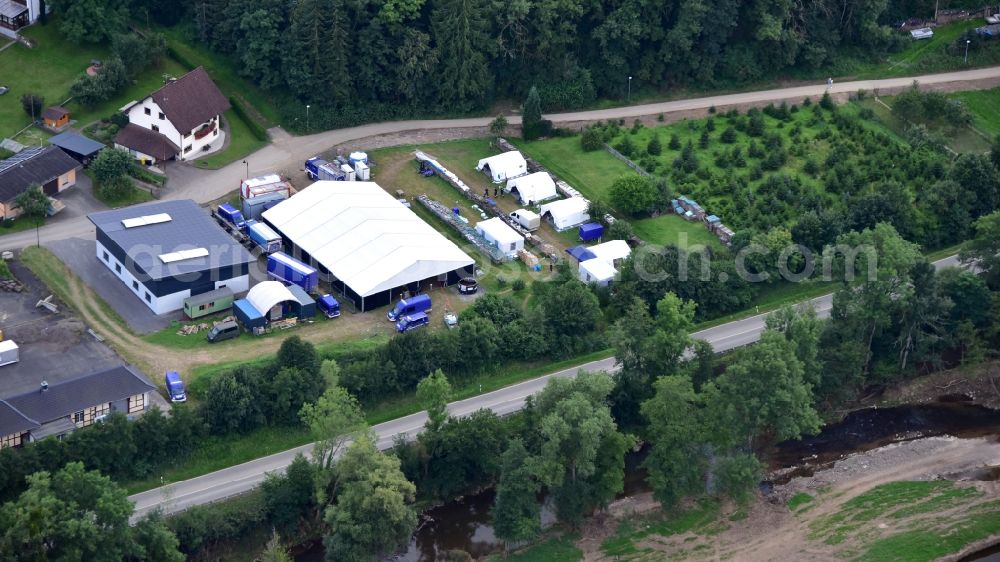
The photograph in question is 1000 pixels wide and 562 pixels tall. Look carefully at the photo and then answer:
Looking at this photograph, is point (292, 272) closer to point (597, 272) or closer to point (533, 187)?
point (597, 272)

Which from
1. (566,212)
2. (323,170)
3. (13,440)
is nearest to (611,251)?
(566,212)

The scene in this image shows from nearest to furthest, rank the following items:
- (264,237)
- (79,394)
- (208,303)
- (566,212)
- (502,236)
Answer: (79,394) → (208,303) → (264,237) → (502,236) → (566,212)

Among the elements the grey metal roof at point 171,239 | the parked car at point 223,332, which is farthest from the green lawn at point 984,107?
the parked car at point 223,332

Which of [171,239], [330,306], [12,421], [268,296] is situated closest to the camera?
[12,421]

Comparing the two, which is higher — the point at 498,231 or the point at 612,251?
the point at 498,231

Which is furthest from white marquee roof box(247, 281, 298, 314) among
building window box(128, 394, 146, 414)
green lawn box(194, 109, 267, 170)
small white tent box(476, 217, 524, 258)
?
green lawn box(194, 109, 267, 170)

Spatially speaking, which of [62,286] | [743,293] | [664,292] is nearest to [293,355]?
[62,286]

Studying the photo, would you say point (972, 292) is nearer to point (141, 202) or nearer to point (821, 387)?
point (821, 387)
